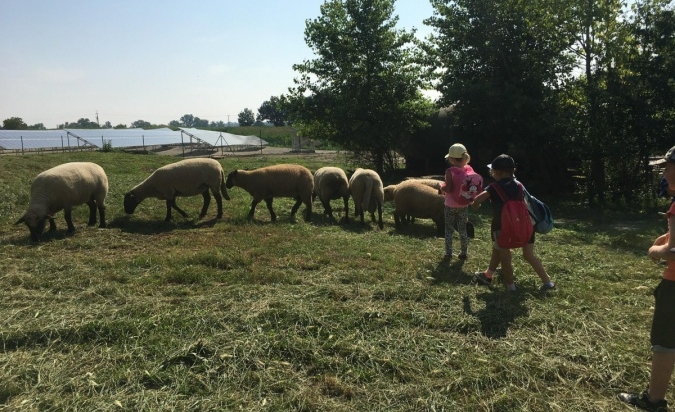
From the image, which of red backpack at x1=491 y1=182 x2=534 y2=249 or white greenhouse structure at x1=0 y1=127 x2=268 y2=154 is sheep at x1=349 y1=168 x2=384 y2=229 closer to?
red backpack at x1=491 y1=182 x2=534 y2=249

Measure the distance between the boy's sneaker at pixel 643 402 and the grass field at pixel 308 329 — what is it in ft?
0.32

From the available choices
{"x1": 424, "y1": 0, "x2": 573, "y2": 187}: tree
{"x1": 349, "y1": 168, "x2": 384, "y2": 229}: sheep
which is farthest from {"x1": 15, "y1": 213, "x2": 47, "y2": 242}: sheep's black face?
{"x1": 424, "y1": 0, "x2": 573, "y2": 187}: tree

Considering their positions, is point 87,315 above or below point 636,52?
below

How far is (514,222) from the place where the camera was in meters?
6.01

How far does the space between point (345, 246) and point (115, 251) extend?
13.2 ft

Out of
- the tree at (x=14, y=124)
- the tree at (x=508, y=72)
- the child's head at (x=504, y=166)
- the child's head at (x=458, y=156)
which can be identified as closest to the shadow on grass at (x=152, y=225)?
the child's head at (x=458, y=156)

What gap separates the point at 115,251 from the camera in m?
8.34

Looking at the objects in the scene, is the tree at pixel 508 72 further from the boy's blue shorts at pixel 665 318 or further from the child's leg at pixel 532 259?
the boy's blue shorts at pixel 665 318

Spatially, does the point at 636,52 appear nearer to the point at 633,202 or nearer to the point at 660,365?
the point at 633,202

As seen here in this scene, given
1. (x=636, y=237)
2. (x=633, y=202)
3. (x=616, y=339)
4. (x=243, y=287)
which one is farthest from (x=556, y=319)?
(x=633, y=202)

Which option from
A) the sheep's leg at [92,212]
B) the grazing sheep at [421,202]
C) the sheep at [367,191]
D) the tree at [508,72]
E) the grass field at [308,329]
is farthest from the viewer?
the tree at [508,72]

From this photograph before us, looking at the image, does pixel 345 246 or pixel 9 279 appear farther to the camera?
pixel 345 246

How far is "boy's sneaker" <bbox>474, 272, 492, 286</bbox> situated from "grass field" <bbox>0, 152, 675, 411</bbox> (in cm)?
11

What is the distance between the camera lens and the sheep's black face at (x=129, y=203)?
11.5 metres
